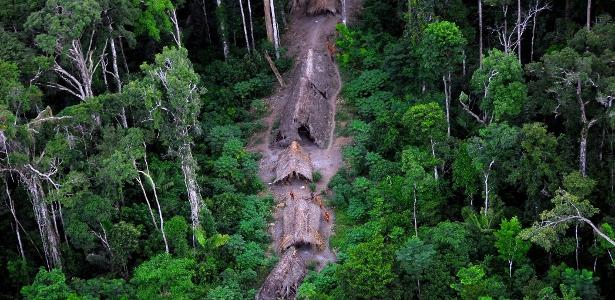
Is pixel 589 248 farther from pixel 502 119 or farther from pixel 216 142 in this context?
pixel 216 142

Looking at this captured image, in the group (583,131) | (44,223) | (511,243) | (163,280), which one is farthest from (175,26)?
(583,131)

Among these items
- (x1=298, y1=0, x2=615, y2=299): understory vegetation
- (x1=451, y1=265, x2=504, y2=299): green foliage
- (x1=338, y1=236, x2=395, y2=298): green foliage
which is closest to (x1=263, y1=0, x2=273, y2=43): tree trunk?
(x1=298, y1=0, x2=615, y2=299): understory vegetation

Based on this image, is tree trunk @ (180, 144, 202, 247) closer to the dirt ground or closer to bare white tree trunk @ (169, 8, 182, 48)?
the dirt ground

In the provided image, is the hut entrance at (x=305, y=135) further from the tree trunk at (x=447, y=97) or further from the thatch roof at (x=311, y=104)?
the tree trunk at (x=447, y=97)

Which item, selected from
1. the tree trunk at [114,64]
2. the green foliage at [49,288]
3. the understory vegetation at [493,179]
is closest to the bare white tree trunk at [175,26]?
the tree trunk at [114,64]

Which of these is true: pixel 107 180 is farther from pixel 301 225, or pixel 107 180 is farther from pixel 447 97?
pixel 447 97

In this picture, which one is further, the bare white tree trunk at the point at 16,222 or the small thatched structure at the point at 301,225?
the small thatched structure at the point at 301,225
